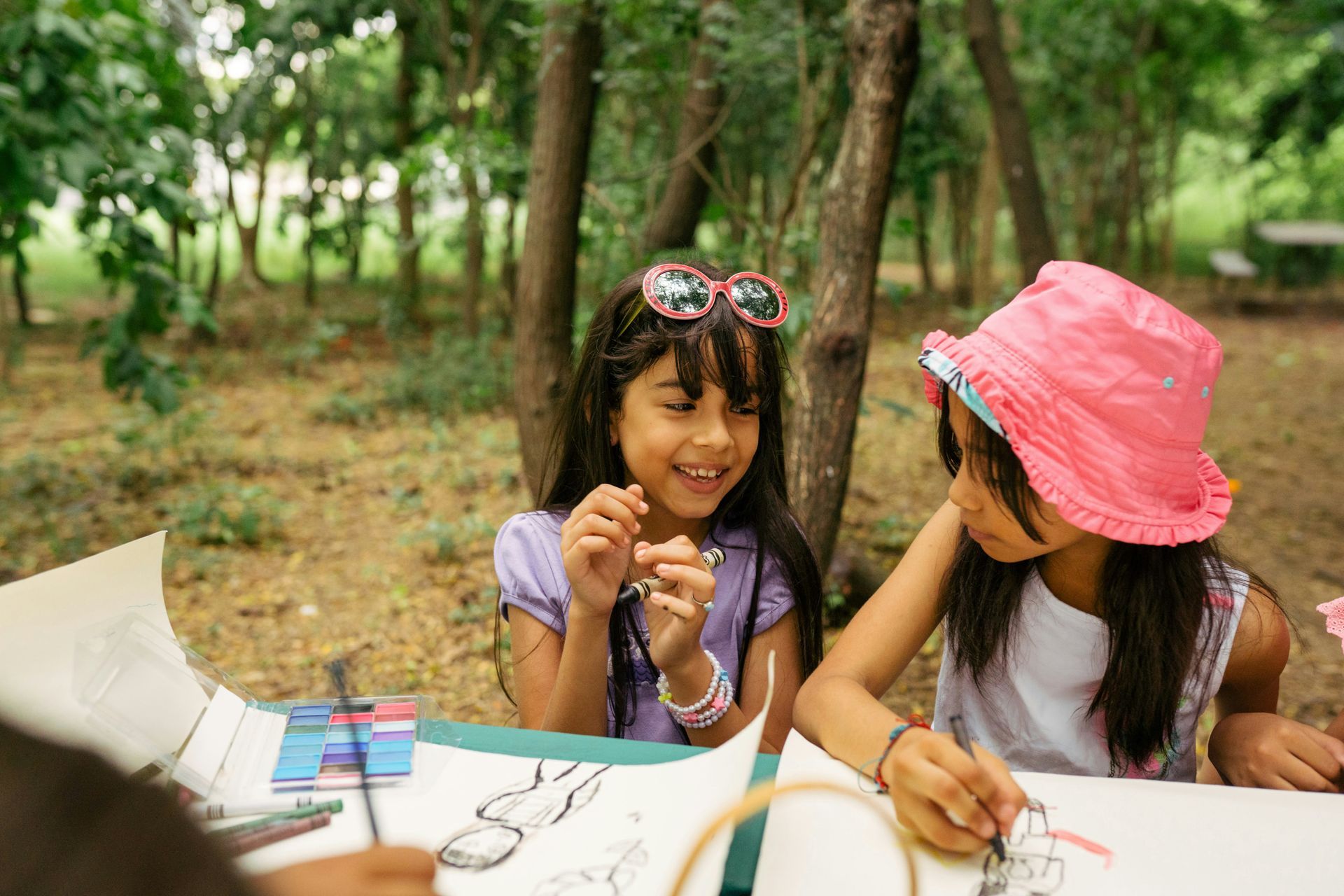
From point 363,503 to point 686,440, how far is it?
441 centimetres

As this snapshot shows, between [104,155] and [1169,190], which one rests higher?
[1169,190]

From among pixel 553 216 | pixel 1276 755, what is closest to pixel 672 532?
pixel 1276 755

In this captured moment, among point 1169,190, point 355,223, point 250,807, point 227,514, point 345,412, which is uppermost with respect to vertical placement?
point 1169,190

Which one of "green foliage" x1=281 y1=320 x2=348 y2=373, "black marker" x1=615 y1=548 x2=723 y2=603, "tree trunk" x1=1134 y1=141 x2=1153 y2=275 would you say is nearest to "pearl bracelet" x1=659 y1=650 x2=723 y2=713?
"black marker" x1=615 y1=548 x2=723 y2=603

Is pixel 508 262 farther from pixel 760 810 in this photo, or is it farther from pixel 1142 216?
pixel 1142 216

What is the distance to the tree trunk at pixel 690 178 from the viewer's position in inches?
170

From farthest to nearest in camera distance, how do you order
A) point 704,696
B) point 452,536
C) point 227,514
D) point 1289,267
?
point 1289,267
point 227,514
point 452,536
point 704,696

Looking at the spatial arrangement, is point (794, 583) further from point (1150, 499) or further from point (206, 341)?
point (206, 341)

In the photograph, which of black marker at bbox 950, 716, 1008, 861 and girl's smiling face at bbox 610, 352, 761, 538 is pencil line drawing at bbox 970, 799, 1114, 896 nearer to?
black marker at bbox 950, 716, 1008, 861

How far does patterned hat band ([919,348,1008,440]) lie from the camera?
4.01 ft

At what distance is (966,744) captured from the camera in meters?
0.97

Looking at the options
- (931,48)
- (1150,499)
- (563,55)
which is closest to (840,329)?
(1150,499)

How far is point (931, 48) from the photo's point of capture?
727 centimetres

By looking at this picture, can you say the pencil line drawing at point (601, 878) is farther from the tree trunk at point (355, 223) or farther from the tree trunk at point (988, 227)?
the tree trunk at point (355, 223)
